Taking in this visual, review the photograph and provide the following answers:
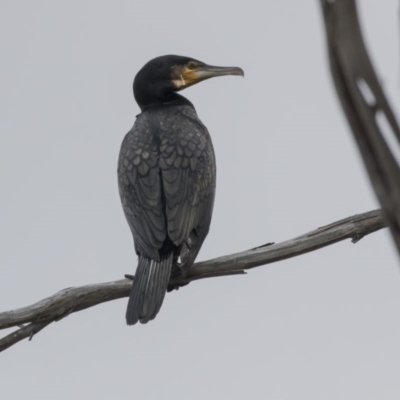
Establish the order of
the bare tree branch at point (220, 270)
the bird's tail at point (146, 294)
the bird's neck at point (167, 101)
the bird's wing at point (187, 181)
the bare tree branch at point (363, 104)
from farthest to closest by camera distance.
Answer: the bird's neck at point (167, 101) → the bird's wing at point (187, 181) → the bird's tail at point (146, 294) → the bare tree branch at point (220, 270) → the bare tree branch at point (363, 104)

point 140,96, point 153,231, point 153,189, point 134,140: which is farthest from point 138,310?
point 140,96

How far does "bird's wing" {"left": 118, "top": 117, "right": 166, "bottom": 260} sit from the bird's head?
52 centimetres

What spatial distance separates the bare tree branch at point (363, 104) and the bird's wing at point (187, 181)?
327cm

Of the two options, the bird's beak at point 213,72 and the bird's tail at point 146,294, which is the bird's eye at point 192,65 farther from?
the bird's tail at point 146,294

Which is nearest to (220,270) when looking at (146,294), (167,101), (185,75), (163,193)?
(146,294)

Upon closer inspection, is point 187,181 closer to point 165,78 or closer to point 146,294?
point 146,294

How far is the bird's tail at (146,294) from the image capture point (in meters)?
3.91

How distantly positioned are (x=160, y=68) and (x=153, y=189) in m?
1.21

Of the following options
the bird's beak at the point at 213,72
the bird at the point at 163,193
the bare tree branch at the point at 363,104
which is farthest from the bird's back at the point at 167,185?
the bare tree branch at the point at 363,104

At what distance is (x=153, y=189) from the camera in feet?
14.4

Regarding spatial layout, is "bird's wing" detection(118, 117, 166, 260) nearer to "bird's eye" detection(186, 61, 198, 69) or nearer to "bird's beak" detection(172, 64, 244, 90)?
"bird's beak" detection(172, 64, 244, 90)

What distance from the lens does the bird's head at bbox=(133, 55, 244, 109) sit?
5.30 m

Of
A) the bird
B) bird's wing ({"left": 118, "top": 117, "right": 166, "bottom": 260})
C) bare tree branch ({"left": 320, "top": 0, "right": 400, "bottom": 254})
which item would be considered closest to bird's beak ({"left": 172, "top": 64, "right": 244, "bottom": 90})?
the bird

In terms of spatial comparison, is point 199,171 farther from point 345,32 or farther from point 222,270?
point 345,32
